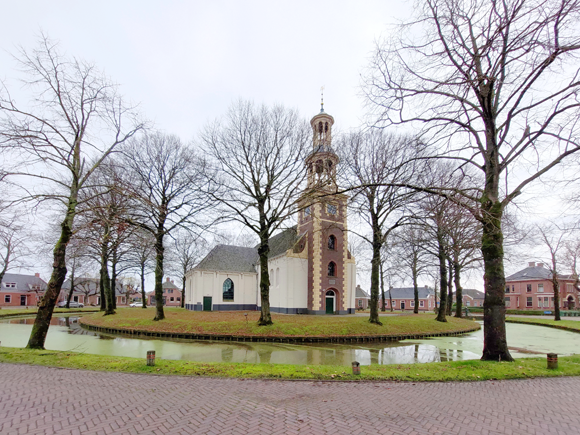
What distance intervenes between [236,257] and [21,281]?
50355 millimetres

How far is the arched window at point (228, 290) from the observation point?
36875mm

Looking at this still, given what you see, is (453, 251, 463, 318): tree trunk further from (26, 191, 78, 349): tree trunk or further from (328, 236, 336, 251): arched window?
(26, 191, 78, 349): tree trunk

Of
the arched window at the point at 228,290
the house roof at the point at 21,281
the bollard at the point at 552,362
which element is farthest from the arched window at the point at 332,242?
the house roof at the point at 21,281

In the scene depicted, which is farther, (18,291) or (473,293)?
(473,293)

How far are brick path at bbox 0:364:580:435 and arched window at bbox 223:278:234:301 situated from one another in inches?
1158

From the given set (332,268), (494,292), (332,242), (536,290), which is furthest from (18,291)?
(536,290)

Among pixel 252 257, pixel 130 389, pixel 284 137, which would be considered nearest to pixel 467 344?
pixel 284 137

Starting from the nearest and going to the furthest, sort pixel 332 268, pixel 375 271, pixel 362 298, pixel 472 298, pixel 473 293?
pixel 375 271 → pixel 332 268 → pixel 362 298 → pixel 472 298 → pixel 473 293

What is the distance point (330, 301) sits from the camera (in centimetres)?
3097

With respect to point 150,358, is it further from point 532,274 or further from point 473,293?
point 473,293

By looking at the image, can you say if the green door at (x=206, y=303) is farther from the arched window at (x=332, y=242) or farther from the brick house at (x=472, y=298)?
the brick house at (x=472, y=298)

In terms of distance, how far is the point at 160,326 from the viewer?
20.5 meters

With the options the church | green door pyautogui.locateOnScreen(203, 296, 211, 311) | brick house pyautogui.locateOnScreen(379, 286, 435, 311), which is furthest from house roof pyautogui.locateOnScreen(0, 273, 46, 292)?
brick house pyautogui.locateOnScreen(379, 286, 435, 311)

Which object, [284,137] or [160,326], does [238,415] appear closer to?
[284,137]
